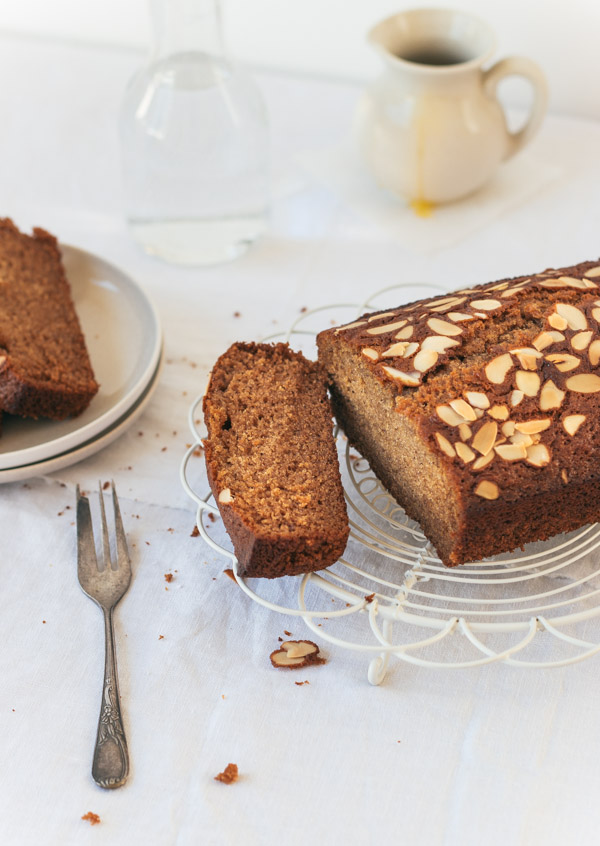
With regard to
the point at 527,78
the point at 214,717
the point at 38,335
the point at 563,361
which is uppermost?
the point at 527,78

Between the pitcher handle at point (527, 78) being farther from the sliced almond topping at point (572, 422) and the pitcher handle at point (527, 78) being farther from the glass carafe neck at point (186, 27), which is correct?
the sliced almond topping at point (572, 422)

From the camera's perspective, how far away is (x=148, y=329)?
2.07 meters

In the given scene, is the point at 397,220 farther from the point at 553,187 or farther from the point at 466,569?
the point at 466,569

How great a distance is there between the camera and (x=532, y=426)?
1.45 metres

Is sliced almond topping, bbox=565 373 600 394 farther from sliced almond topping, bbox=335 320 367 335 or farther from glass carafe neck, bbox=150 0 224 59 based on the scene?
glass carafe neck, bbox=150 0 224 59

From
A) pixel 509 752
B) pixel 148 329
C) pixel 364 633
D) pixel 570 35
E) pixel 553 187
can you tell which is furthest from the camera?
pixel 570 35

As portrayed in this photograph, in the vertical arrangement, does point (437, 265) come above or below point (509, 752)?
above

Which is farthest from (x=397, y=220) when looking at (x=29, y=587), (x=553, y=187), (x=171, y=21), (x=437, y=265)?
(x=29, y=587)

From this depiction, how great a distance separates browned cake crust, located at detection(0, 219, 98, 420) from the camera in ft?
5.91

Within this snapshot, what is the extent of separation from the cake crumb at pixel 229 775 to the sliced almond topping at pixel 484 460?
618 mm

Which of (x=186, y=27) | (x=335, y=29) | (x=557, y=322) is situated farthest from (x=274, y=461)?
(x=335, y=29)

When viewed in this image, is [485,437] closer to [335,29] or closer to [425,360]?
[425,360]

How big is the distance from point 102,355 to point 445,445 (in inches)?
38.9

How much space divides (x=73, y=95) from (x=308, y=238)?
45.6 inches
